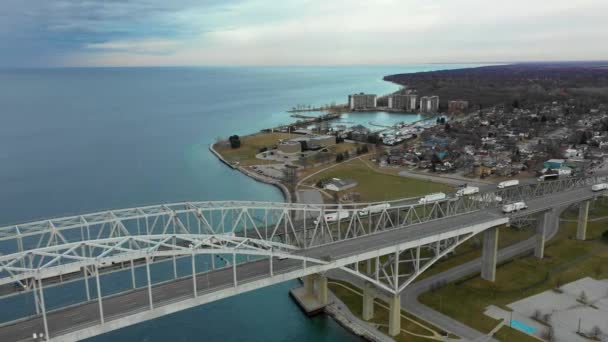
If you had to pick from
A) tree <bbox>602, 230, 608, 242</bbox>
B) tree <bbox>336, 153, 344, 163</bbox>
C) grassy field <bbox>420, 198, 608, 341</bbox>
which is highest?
tree <bbox>336, 153, 344, 163</bbox>

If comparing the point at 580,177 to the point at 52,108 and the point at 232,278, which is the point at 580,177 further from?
the point at 52,108

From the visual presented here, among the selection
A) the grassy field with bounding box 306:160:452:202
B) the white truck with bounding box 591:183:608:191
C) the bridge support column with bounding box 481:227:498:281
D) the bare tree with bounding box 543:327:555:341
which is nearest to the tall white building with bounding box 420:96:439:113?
the grassy field with bounding box 306:160:452:202

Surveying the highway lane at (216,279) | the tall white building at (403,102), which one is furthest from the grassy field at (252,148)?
the tall white building at (403,102)

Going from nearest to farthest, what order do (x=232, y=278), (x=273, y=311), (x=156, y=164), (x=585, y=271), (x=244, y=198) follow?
(x=232, y=278) → (x=273, y=311) → (x=585, y=271) → (x=244, y=198) → (x=156, y=164)

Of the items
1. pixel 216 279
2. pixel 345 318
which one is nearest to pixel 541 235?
pixel 345 318

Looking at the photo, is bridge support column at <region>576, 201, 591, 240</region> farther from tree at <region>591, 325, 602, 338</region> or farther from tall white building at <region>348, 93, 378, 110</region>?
tall white building at <region>348, 93, 378, 110</region>

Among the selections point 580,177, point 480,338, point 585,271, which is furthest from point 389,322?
point 580,177
